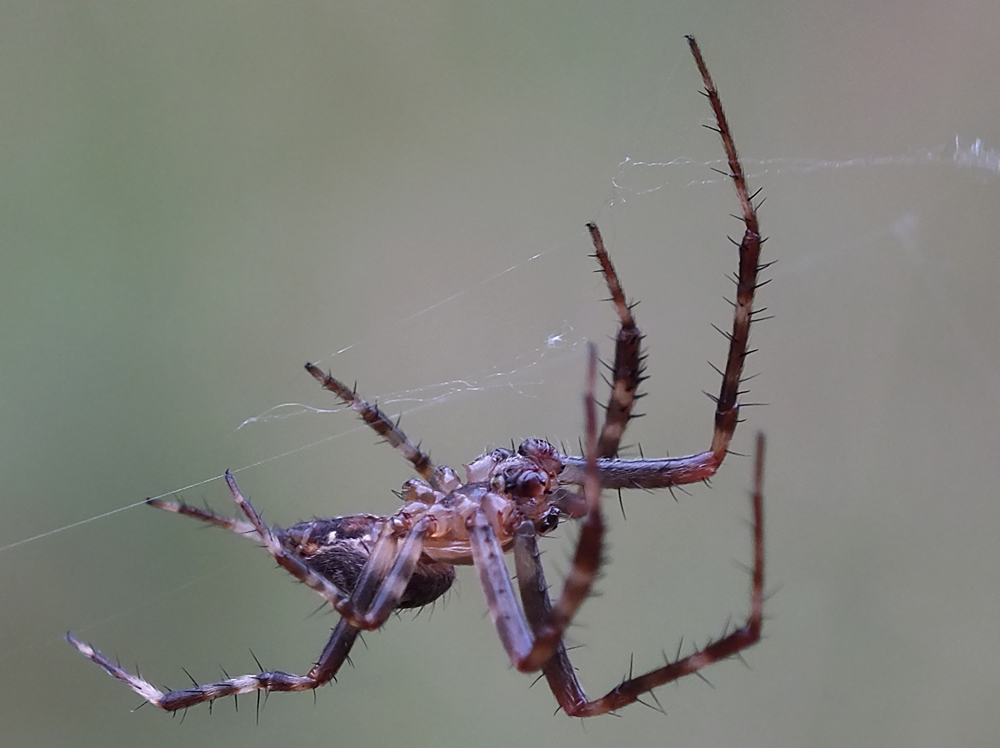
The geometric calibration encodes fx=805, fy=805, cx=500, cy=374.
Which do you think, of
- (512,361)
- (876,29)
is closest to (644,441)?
(512,361)

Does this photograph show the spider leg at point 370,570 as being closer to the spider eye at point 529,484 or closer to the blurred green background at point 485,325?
the spider eye at point 529,484

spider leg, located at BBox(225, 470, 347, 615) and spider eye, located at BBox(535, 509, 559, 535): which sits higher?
spider leg, located at BBox(225, 470, 347, 615)

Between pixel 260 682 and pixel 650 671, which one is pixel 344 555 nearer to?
pixel 260 682

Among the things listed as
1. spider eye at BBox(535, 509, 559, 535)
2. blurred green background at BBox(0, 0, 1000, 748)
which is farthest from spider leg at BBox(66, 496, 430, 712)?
blurred green background at BBox(0, 0, 1000, 748)

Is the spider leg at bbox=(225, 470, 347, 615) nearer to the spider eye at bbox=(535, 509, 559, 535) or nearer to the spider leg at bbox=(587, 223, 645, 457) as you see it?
the spider eye at bbox=(535, 509, 559, 535)

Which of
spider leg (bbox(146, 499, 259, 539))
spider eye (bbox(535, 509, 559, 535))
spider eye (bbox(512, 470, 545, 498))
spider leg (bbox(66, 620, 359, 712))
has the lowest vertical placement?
spider leg (bbox(66, 620, 359, 712))

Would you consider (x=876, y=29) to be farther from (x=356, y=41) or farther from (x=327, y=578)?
(x=327, y=578)

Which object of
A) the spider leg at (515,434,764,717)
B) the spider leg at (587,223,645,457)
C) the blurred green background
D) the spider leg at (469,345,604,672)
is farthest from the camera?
the blurred green background

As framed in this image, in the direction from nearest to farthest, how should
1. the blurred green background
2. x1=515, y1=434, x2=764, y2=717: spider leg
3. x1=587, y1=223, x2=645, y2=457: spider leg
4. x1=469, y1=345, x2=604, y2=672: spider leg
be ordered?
x1=469, y1=345, x2=604, y2=672: spider leg < x1=515, y1=434, x2=764, y2=717: spider leg < x1=587, y1=223, x2=645, y2=457: spider leg < the blurred green background
